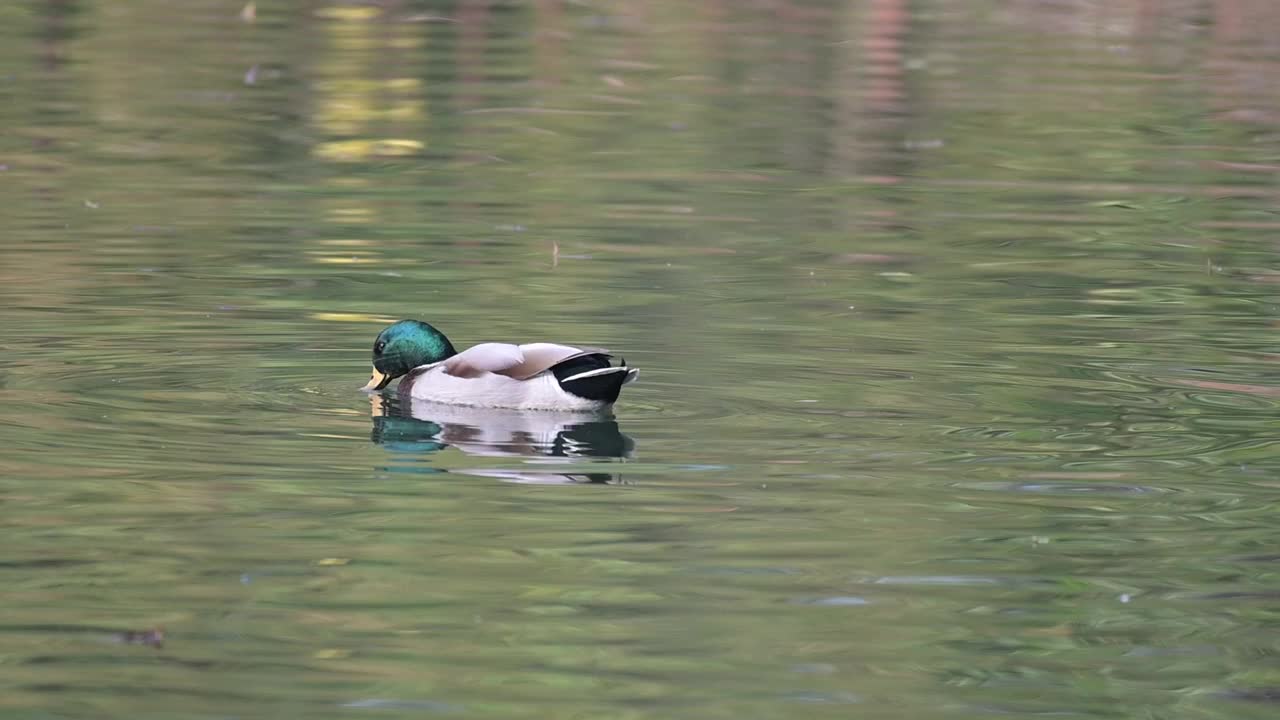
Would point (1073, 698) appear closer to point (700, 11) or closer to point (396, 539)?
point (396, 539)

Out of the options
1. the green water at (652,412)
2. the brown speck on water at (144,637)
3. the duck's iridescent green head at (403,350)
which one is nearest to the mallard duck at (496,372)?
the duck's iridescent green head at (403,350)

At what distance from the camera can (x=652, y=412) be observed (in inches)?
426

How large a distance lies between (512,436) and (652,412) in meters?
0.64

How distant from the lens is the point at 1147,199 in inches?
712

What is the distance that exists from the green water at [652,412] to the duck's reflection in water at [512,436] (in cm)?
4

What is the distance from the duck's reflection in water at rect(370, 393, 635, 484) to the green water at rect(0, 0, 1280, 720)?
0.12ft

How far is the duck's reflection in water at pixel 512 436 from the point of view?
977 cm

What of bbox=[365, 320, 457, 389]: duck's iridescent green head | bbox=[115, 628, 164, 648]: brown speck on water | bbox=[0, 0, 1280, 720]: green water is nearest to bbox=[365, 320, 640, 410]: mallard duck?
bbox=[365, 320, 457, 389]: duck's iridescent green head

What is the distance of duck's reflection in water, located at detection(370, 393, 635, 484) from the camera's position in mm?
9766

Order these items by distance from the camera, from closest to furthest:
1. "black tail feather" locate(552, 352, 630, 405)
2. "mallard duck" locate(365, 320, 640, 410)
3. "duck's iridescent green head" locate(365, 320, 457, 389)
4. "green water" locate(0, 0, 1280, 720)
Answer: "green water" locate(0, 0, 1280, 720), "black tail feather" locate(552, 352, 630, 405), "mallard duck" locate(365, 320, 640, 410), "duck's iridescent green head" locate(365, 320, 457, 389)

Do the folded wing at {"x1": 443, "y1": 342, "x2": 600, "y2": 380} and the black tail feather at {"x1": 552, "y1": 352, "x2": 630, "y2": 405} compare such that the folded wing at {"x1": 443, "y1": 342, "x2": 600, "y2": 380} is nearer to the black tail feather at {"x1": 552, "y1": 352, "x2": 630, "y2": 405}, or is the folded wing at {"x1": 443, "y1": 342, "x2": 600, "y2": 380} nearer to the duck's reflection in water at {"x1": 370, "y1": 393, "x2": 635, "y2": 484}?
the black tail feather at {"x1": 552, "y1": 352, "x2": 630, "y2": 405}

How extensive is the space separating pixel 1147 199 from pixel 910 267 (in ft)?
12.3

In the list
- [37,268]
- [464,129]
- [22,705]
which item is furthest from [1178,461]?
[464,129]

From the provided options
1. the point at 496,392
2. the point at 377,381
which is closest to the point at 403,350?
the point at 377,381
